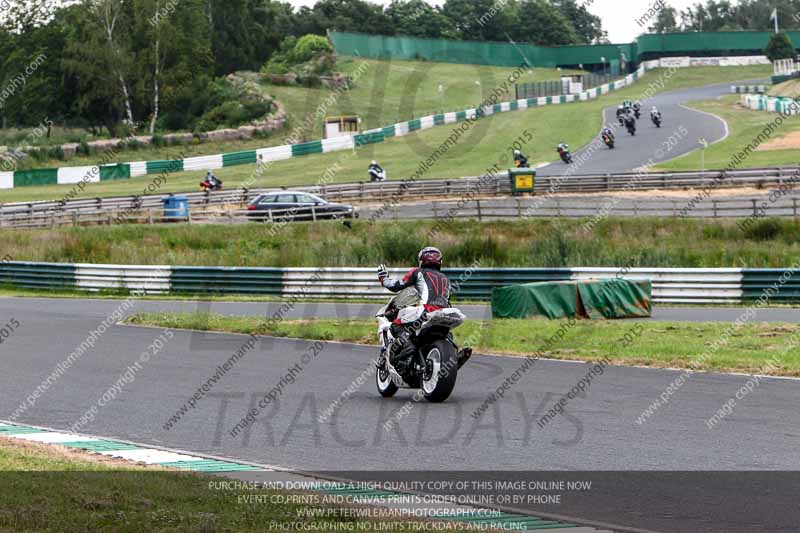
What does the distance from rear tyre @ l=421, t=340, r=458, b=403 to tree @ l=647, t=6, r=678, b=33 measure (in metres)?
188

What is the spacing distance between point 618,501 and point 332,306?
62.3ft

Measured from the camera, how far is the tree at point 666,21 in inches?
7579

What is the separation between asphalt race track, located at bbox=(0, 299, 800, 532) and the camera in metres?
8.29

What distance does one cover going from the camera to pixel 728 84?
108562mm

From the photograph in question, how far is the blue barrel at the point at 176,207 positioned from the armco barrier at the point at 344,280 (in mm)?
10124

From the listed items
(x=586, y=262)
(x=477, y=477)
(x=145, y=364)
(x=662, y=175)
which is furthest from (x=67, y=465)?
(x=662, y=175)

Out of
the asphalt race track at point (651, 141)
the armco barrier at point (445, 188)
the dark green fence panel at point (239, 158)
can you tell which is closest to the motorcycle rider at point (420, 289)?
the armco barrier at point (445, 188)

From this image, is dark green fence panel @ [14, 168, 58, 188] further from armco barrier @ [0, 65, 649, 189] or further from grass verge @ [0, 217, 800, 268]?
grass verge @ [0, 217, 800, 268]

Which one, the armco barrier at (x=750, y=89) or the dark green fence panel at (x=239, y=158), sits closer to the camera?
the dark green fence panel at (x=239, y=158)

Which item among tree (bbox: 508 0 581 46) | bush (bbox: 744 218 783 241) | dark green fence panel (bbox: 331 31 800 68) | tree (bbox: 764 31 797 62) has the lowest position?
bush (bbox: 744 218 783 241)

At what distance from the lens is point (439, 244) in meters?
34.3

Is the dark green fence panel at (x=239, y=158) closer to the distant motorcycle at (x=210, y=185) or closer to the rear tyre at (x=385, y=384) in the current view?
the distant motorcycle at (x=210, y=185)

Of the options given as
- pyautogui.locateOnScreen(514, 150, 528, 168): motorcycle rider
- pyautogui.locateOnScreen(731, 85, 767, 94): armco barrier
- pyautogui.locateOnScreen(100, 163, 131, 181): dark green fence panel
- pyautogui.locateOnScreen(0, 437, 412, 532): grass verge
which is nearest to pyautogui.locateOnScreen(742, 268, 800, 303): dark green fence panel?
pyautogui.locateOnScreen(0, 437, 412, 532): grass verge

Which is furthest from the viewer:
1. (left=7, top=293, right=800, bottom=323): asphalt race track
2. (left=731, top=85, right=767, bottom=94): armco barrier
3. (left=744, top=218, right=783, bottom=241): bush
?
(left=731, top=85, right=767, bottom=94): armco barrier
